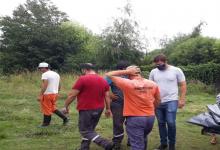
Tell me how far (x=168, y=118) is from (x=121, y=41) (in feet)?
99.3

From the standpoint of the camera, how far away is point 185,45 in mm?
32156

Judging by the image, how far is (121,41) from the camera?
38188mm

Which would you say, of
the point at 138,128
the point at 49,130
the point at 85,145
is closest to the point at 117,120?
the point at 85,145

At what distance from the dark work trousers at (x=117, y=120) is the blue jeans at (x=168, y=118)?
2.31 feet

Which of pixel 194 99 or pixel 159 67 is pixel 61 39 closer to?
pixel 194 99

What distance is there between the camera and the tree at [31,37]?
136 feet

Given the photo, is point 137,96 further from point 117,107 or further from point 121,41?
point 121,41

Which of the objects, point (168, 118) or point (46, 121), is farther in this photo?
point (46, 121)

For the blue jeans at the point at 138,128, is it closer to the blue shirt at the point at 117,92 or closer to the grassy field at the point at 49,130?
the blue shirt at the point at 117,92

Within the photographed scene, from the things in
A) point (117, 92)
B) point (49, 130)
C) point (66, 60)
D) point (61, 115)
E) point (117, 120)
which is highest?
point (66, 60)

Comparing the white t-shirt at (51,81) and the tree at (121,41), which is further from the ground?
the tree at (121,41)

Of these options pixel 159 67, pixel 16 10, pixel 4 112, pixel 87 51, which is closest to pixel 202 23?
pixel 87 51

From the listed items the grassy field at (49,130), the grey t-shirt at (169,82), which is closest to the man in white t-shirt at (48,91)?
the grassy field at (49,130)

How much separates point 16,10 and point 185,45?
73.4 feet
